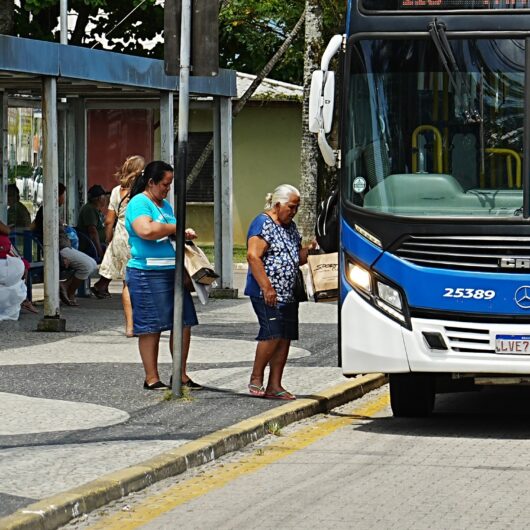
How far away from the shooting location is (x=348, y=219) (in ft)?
35.9

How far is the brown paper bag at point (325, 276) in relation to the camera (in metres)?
11.5

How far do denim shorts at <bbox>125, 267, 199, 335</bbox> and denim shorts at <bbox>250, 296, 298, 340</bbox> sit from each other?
0.52 meters

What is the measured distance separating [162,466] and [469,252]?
2717 mm

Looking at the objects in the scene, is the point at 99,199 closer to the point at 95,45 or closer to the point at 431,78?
the point at 431,78

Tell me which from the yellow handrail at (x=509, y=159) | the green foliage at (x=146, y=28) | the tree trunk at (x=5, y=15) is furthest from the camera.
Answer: the green foliage at (x=146, y=28)

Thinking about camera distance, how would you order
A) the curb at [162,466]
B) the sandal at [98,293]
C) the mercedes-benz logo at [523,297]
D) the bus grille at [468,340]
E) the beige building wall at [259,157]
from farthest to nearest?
1. the beige building wall at [259,157]
2. the sandal at [98,293]
3. the bus grille at [468,340]
4. the mercedes-benz logo at [523,297]
5. the curb at [162,466]

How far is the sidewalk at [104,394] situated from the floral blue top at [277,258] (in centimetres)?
82

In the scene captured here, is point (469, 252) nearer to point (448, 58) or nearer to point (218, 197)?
point (448, 58)

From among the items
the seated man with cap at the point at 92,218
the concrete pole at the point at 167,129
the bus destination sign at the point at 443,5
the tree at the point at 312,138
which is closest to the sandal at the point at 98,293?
the seated man with cap at the point at 92,218

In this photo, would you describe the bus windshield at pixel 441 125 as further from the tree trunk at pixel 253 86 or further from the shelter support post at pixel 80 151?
the tree trunk at pixel 253 86

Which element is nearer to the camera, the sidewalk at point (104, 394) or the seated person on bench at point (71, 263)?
the sidewalk at point (104, 394)

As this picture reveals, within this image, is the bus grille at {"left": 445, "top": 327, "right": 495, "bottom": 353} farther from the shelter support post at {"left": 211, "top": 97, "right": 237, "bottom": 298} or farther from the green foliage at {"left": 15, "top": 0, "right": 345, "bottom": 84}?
the green foliage at {"left": 15, "top": 0, "right": 345, "bottom": 84}

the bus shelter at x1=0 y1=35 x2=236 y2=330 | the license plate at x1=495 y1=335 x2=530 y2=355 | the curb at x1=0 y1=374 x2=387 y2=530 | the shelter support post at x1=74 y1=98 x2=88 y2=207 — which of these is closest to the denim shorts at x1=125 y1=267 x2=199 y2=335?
the curb at x1=0 y1=374 x2=387 y2=530

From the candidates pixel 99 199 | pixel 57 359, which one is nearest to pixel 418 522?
pixel 57 359
